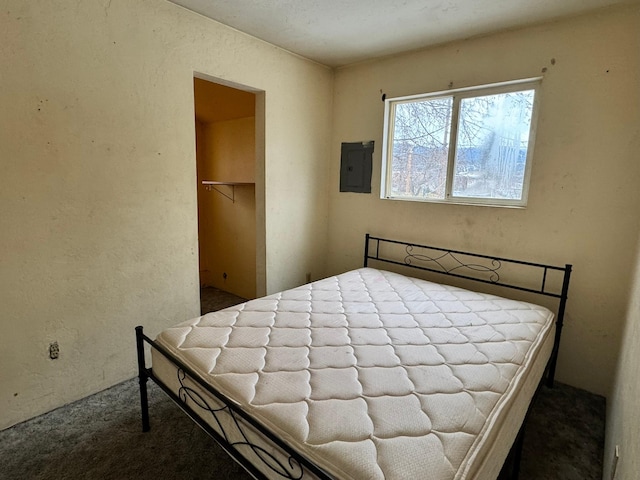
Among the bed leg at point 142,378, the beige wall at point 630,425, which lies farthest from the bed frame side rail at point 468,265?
the bed leg at point 142,378

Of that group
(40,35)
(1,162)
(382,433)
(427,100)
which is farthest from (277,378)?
(427,100)

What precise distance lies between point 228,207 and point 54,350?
241cm

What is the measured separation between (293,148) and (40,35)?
191 centimetres

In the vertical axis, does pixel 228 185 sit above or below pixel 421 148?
below

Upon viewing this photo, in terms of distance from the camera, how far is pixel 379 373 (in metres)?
1.41

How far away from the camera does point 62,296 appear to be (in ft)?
6.55

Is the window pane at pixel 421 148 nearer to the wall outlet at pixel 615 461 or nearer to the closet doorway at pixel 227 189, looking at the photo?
the closet doorway at pixel 227 189

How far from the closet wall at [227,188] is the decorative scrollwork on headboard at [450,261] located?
1.75 m

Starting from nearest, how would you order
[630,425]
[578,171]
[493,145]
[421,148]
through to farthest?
[630,425] → [578,171] → [493,145] → [421,148]

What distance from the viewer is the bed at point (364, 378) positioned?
3.38ft

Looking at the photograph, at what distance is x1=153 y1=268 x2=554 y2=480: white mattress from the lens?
102 centimetres

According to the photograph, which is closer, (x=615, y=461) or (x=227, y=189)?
(x=615, y=461)

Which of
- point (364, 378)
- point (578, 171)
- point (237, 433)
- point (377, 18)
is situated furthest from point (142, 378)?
point (578, 171)

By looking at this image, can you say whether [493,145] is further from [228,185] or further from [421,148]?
[228,185]
